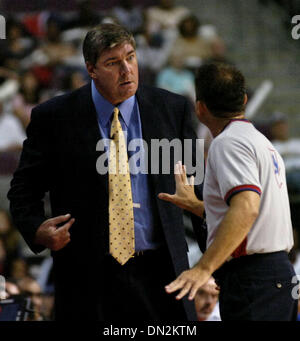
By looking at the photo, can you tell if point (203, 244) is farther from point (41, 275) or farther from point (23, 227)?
point (41, 275)

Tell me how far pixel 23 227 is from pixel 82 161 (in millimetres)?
392

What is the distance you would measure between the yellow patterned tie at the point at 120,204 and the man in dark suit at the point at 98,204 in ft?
0.08

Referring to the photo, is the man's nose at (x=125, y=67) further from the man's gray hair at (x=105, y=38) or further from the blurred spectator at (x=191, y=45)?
the blurred spectator at (x=191, y=45)

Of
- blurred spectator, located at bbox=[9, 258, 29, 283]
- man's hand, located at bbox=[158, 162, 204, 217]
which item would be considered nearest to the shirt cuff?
A: man's hand, located at bbox=[158, 162, 204, 217]

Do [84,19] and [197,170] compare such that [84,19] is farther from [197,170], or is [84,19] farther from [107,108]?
[197,170]

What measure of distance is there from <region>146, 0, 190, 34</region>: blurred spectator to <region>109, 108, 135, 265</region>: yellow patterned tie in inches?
240

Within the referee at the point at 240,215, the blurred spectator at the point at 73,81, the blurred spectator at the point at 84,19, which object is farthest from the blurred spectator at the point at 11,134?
the referee at the point at 240,215

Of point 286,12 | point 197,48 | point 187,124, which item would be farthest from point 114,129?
point 286,12

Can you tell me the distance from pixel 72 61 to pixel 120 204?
222 inches

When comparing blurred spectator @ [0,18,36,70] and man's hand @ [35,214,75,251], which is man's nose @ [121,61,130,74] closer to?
man's hand @ [35,214,75,251]

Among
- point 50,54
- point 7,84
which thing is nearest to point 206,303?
point 7,84

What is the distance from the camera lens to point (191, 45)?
8.91 metres

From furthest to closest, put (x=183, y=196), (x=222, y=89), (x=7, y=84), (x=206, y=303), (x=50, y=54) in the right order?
(x=50, y=54) → (x=7, y=84) → (x=206, y=303) → (x=183, y=196) → (x=222, y=89)

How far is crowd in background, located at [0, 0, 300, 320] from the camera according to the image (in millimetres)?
7703
